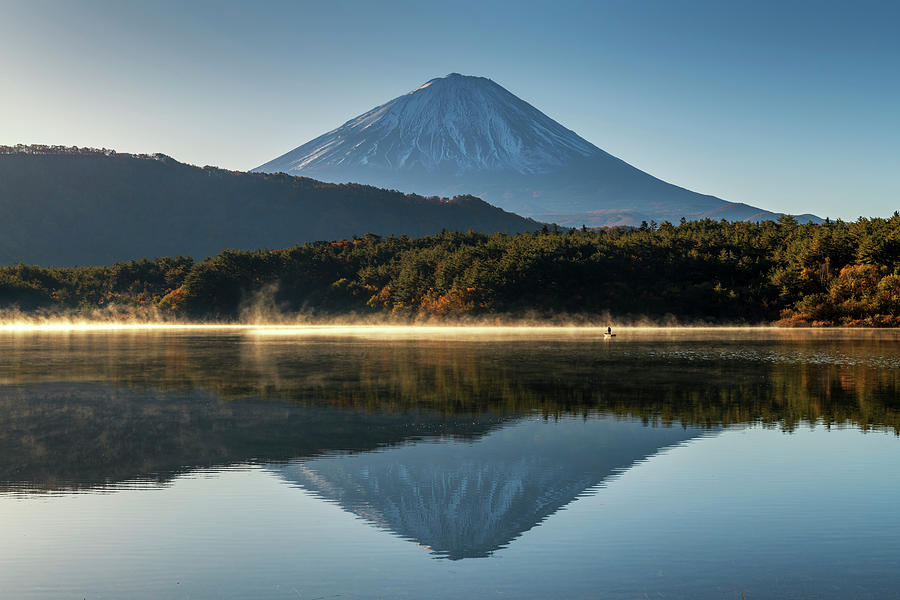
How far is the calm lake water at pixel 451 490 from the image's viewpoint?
385 inches

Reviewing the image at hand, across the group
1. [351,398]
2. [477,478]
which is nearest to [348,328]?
[351,398]

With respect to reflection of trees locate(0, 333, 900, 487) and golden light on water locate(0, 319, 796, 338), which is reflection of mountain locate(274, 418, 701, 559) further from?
golden light on water locate(0, 319, 796, 338)

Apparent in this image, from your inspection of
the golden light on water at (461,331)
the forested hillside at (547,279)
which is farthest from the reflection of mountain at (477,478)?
the forested hillside at (547,279)

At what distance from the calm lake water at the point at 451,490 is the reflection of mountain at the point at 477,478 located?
6cm

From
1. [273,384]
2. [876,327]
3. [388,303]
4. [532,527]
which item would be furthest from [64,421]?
[388,303]

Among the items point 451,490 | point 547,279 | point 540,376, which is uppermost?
point 547,279

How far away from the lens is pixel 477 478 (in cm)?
1506

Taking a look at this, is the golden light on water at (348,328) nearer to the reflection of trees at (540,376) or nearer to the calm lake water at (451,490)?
the reflection of trees at (540,376)

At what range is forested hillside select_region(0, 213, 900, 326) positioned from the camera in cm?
8330

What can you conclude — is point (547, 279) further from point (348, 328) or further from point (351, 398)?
point (351, 398)

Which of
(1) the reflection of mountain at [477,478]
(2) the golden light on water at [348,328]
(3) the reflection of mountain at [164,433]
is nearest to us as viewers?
(1) the reflection of mountain at [477,478]

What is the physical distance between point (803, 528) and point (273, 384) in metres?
22.2

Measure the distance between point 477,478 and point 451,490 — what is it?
933 mm

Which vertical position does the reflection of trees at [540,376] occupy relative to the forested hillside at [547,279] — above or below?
below
